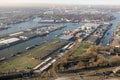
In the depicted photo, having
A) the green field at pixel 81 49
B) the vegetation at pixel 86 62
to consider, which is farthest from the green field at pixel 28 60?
the vegetation at pixel 86 62

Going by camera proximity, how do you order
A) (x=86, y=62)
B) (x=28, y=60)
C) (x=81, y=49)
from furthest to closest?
(x=81, y=49) → (x=28, y=60) → (x=86, y=62)

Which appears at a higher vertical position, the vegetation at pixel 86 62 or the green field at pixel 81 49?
the vegetation at pixel 86 62

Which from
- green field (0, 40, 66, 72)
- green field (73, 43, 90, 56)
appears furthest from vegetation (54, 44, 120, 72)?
green field (0, 40, 66, 72)

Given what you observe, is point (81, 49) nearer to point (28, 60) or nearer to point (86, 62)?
point (86, 62)

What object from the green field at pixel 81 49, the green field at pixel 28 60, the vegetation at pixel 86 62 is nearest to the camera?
the vegetation at pixel 86 62

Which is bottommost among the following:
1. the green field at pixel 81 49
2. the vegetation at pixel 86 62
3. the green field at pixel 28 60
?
the green field at pixel 28 60

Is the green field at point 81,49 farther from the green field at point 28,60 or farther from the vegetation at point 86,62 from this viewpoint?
the green field at point 28,60

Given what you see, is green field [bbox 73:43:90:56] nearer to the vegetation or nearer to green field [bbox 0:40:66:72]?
the vegetation

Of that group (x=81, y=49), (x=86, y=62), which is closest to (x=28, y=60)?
(x=86, y=62)

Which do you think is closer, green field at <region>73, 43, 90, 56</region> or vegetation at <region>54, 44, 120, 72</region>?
vegetation at <region>54, 44, 120, 72</region>
